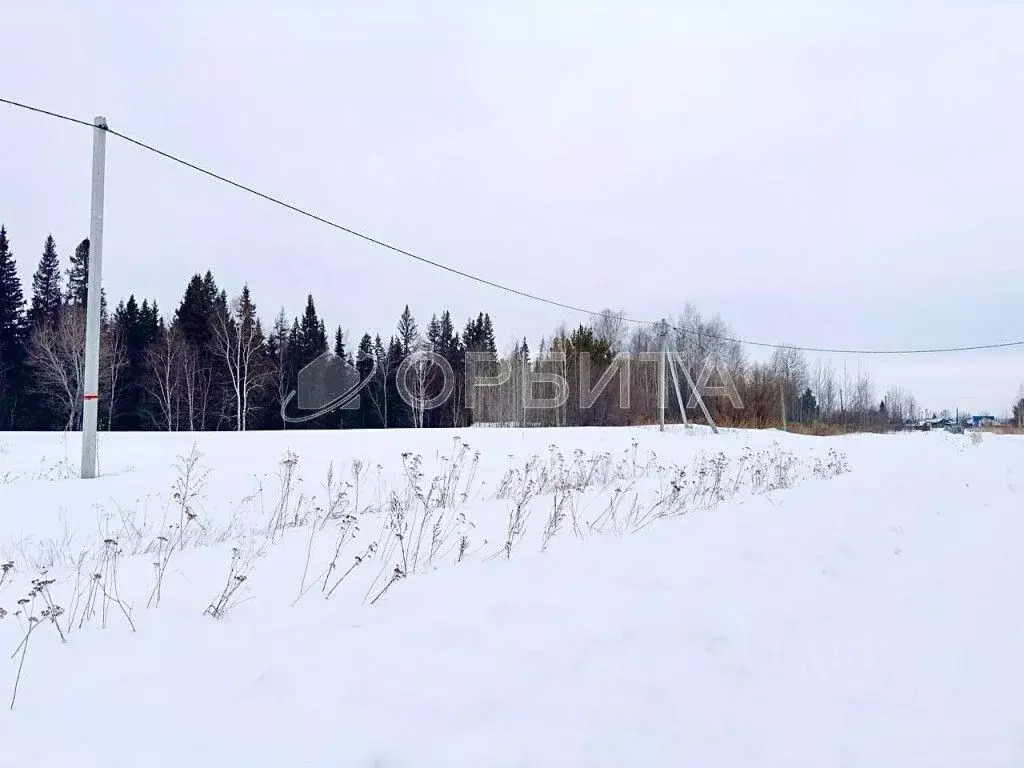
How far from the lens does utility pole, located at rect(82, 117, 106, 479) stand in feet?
20.0

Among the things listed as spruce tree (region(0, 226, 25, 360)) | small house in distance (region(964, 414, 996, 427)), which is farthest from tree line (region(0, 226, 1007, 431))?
small house in distance (region(964, 414, 996, 427))

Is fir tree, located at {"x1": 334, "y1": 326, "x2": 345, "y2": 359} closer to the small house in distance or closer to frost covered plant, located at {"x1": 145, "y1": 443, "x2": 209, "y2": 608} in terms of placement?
frost covered plant, located at {"x1": 145, "y1": 443, "x2": 209, "y2": 608}

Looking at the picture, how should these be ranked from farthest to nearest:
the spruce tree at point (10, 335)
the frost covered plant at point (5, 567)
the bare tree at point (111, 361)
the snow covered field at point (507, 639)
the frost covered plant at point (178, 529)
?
the spruce tree at point (10, 335) → the bare tree at point (111, 361) → the frost covered plant at point (178, 529) → the frost covered plant at point (5, 567) → the snow covered field at point (507, 639)

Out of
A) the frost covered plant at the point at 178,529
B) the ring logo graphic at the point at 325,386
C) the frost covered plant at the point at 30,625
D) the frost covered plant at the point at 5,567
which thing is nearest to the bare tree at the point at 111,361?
the ring logo graphic at the point at 325,386

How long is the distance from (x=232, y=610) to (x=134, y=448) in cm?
662

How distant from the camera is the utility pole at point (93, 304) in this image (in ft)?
20.0

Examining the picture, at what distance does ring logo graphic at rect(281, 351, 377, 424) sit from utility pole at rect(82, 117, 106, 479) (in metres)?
27.4

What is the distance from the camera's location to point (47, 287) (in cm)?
3042

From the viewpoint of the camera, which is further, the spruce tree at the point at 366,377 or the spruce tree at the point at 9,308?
the spruce tree at the point at 366,377

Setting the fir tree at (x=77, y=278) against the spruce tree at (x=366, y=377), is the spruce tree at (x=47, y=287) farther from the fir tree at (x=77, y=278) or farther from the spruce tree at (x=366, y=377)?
the spruce tree at (x=366, y=377)

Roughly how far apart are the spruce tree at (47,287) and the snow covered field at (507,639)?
103 ft

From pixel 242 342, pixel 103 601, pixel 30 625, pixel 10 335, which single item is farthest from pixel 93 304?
pixel 10 335

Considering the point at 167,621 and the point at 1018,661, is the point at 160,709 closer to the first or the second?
the point at 167,621

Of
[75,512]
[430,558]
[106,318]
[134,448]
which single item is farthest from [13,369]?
[430,558]
